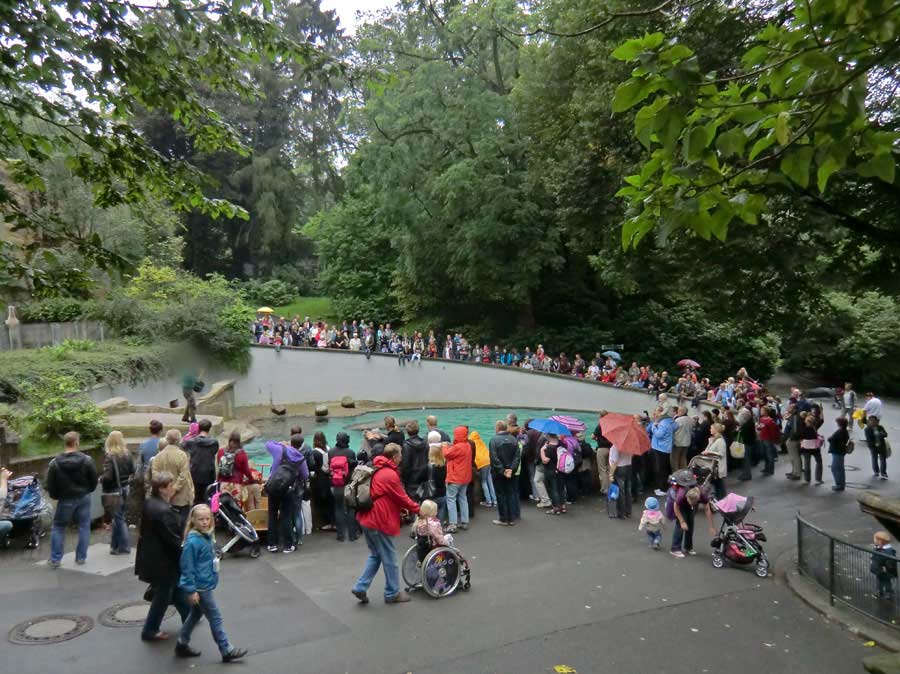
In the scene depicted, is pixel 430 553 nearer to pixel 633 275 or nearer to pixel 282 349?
pixel 633 275

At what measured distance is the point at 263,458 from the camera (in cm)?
1678

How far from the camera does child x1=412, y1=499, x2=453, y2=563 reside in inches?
309

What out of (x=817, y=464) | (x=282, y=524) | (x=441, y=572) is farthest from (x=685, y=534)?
(x=817, y=464)

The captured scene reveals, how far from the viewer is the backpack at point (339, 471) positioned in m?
9.84

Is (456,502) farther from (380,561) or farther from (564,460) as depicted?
(380,561)

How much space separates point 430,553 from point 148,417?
11.9m

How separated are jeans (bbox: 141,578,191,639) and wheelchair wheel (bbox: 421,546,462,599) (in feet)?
8.06

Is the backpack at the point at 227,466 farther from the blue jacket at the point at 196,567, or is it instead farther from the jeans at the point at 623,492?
the jeans at the point at 623,492

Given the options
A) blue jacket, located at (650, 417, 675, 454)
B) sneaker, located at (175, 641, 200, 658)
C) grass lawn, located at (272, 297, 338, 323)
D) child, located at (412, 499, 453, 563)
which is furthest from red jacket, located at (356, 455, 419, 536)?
grass lawn, located at (272, 297, 338, 323)

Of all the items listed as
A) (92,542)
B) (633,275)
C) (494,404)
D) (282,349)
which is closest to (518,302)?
(494,404)

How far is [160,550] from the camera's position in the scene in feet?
20.7

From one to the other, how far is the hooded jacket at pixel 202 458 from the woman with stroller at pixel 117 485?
76 centimetres

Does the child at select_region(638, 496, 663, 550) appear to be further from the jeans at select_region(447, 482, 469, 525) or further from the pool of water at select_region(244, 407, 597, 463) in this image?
the pool of water at select_region(244, 407, 597, 463)

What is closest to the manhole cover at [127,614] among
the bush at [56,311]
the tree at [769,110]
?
the tree at [769,110]
